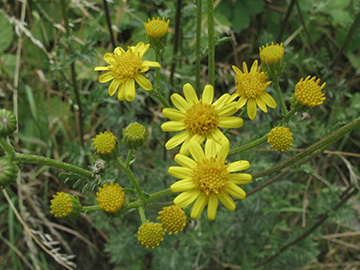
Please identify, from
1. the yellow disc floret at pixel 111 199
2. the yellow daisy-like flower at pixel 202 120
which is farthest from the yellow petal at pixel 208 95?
the yellow disc floret at pixel 111 199

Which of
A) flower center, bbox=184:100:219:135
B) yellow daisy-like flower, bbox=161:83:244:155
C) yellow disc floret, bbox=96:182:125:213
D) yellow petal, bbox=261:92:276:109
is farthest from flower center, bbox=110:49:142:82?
yellow petal, bbox=261:92:276:109

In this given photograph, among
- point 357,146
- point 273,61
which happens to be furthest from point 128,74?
point 357,146

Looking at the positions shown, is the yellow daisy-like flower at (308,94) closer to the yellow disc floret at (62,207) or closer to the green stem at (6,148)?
the yellow disc floret at (62,207)

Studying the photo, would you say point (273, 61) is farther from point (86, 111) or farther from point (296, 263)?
point (296, 263)

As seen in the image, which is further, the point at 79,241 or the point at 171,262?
the point at 79,241

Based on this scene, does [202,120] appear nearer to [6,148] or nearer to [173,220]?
[173,220]

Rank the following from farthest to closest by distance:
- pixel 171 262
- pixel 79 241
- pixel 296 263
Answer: pixel 79 241 < pixel 296 263 < pixel 171 262

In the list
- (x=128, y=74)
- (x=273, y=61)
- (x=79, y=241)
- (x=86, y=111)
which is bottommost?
(x=79, y=241)
